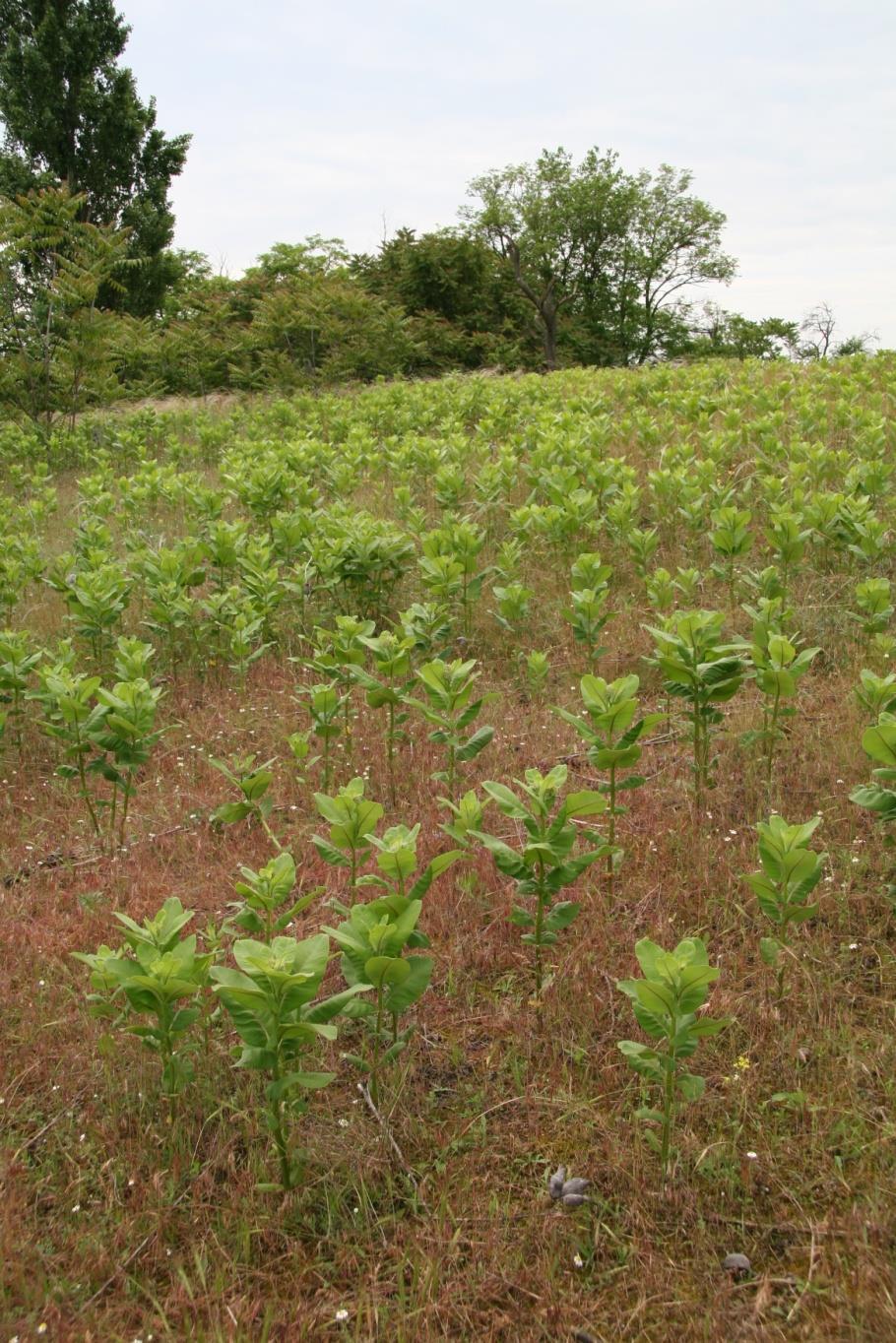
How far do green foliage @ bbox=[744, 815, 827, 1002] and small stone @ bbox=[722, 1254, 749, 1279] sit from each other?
0.85m

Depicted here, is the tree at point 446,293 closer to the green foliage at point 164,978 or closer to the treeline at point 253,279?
the treeline at point 253,279

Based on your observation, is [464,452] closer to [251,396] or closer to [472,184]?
[251,396]

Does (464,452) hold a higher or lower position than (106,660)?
higher

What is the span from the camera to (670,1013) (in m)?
2.22

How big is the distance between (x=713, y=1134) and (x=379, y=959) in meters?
0.93

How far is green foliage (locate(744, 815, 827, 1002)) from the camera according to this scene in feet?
8.53

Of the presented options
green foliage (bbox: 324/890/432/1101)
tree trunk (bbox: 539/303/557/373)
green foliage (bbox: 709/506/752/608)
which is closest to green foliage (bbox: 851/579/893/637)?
green foliage (bbox: 709/506/752/608)

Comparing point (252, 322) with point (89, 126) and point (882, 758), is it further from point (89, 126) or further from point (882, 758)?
point (882, 758)

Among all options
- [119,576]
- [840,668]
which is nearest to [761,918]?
[840,668]

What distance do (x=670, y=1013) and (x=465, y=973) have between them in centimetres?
100

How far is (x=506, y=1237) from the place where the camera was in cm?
219

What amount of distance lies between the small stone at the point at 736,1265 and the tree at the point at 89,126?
32.6 m

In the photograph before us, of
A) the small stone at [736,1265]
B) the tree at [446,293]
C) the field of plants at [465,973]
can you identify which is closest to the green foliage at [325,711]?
the field of plants at [465,973]

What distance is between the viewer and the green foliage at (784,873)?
2600 mm
